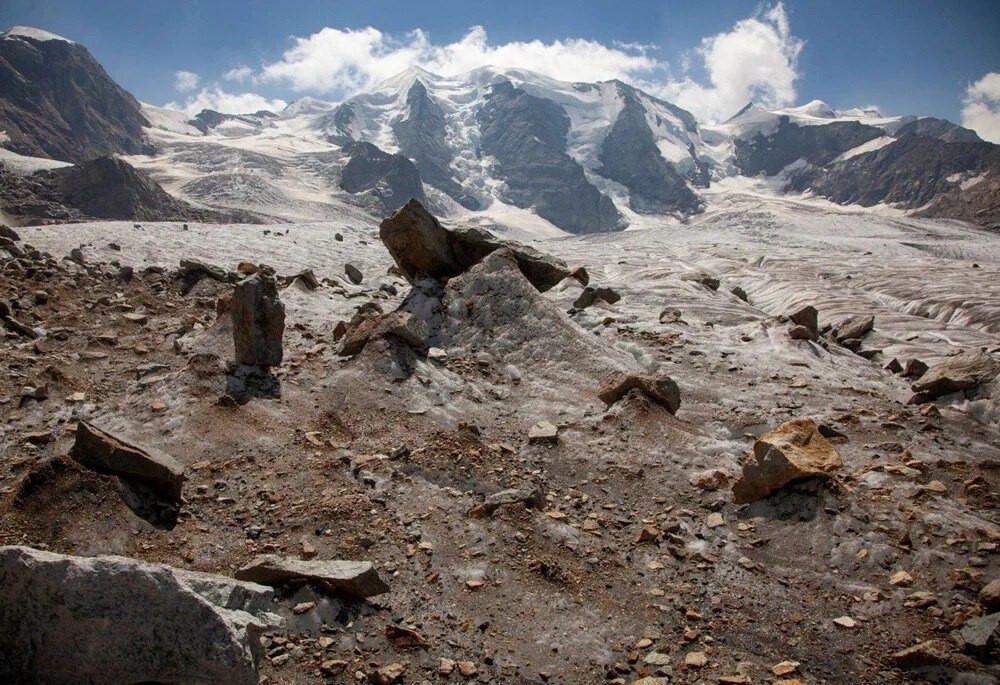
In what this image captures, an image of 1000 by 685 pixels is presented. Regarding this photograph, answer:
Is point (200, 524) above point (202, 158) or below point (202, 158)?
below

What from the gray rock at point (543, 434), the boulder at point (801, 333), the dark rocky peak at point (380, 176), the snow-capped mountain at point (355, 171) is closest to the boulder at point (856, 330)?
the boulder at point (801, 333)

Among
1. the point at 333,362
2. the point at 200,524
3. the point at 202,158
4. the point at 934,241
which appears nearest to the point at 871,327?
the point at 333,362

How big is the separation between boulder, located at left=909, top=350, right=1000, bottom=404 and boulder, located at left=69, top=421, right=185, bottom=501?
1082 cm

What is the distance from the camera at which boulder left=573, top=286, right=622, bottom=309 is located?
54.1ft

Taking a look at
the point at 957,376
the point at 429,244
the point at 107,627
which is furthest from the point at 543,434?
the point at 957,376

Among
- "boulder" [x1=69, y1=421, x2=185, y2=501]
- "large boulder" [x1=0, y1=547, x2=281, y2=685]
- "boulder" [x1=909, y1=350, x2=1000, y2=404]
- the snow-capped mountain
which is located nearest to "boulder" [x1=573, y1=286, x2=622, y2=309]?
"boulder" [x1=909, y1=350, x2=1000, y2=404]

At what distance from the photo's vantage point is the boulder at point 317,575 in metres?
5.13

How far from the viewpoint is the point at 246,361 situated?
31.8 feet

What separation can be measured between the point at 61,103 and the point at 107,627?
609 ft

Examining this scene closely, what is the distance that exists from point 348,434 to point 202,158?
15481 cm

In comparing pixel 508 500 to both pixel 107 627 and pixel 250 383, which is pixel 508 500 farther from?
pixel 250 383

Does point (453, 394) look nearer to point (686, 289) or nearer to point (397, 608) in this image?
point (397, 608)

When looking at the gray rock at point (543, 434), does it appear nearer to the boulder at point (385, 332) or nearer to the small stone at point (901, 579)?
the boulder at point (385, 332)

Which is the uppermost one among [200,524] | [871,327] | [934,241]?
[934,241]
